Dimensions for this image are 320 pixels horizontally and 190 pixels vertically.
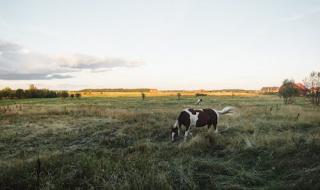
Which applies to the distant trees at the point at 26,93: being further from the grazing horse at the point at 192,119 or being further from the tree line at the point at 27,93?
the grazing horse at the point at 192,119

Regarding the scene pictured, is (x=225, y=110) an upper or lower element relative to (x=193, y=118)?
upper

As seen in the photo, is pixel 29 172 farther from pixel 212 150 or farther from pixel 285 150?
pixel 285 150

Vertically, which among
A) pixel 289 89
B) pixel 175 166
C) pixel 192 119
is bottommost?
pixel 175 166

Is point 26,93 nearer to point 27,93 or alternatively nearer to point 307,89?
point 27,93

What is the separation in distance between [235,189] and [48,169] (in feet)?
15.3

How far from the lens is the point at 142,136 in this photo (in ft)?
44.1

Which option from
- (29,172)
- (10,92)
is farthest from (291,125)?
(10,92)

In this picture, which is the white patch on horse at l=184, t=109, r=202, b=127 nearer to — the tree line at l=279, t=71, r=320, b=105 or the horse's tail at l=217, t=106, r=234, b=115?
the horse's tail at l=217, t=106, r=234, b=115

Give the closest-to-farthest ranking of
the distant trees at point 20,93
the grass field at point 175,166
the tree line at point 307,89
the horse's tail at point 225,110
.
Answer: the grass field at point 175,166
the horse's tail at point 225,110
the tree line at point 307,89
the distant trees at point 20,93

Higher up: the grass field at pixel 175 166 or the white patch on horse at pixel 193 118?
the white patch on horse at pixel 193 118

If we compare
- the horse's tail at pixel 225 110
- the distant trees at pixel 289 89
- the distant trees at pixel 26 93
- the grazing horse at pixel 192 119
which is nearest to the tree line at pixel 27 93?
the distant trees at pixel 26 93

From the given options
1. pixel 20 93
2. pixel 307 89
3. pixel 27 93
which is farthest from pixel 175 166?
pixel 27 93

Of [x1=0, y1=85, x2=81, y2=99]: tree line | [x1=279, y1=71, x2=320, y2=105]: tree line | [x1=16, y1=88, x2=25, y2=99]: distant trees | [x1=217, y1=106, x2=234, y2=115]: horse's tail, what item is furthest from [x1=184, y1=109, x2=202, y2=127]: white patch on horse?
[x1=16, y1=88, x2=25, y2=99]: distant trees

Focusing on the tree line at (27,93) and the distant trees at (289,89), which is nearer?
the distant trees at (289,89)
